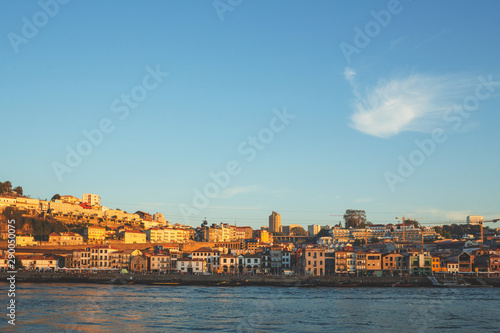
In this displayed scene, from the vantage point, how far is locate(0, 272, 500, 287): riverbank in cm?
7562

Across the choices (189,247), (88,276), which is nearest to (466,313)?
(88,276)

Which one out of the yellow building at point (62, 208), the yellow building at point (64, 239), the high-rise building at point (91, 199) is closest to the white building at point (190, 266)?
the yellow building at point (64, 239)

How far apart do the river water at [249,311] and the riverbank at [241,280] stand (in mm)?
12185

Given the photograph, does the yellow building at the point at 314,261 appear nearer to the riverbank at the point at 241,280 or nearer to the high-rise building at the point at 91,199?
the riverbank at the point at 241,280

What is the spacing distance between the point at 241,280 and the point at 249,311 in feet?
105

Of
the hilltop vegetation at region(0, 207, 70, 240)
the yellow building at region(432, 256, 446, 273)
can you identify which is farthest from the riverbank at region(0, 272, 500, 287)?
the hilltop vegetation at region(0, 207, 70, 240)

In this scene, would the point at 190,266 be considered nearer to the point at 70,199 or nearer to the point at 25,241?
the point at 25,241

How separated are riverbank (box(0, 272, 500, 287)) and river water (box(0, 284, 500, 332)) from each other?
12.2m

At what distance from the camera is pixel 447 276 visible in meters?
82.4

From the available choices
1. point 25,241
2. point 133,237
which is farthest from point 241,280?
point 133,237

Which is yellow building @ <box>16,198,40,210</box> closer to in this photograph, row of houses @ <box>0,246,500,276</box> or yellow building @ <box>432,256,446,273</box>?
row of houses @ <box>0,246,500,276</box>

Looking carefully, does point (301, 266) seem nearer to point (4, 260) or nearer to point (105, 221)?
point (4, 260)

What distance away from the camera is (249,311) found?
45156 millimetres

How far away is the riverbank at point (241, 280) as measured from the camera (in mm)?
75625
